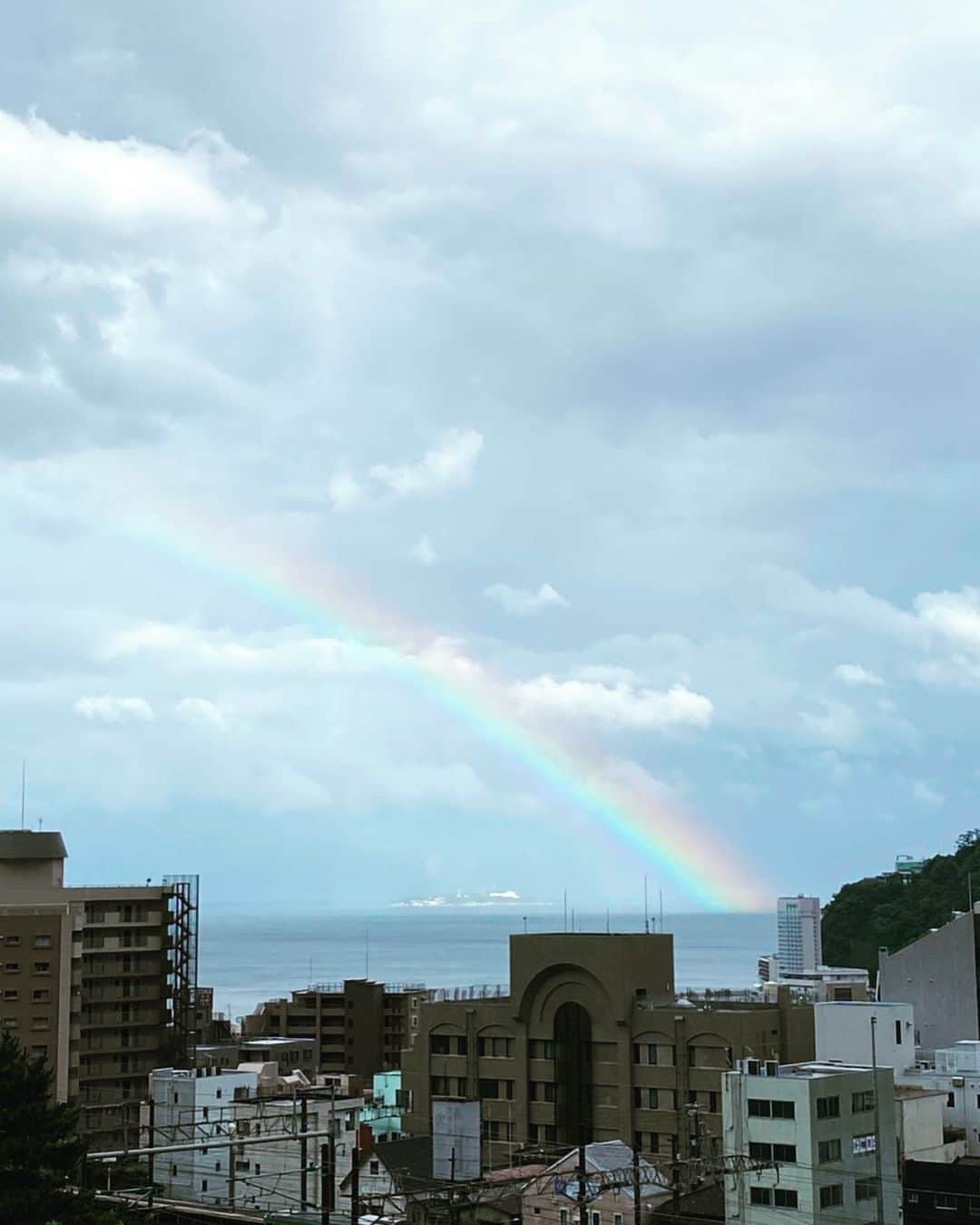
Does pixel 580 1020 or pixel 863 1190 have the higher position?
pixel 580 1020

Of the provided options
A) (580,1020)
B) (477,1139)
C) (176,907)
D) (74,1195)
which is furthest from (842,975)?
(74,1195)

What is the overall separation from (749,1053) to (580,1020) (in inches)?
259

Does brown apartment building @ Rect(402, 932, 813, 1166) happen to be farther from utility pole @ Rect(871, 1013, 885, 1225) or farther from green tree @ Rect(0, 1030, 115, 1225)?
green tree @ Rect(0, 1030, 115, 1225)

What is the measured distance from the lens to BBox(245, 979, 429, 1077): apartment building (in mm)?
82812

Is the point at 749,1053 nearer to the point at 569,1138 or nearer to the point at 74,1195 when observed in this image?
the point at 569,1138

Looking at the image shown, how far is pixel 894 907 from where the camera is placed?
97500mm

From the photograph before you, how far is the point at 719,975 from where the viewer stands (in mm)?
178250

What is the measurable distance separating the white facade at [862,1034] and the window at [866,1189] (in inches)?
332

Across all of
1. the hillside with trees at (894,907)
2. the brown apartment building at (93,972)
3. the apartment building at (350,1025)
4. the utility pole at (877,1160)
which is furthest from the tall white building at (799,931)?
the utility pole at (877,1160)

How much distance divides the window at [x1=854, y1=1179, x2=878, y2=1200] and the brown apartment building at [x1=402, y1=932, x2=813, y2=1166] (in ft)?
27.2

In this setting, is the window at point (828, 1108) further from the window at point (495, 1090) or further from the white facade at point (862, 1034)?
the window at point (495, 1090)

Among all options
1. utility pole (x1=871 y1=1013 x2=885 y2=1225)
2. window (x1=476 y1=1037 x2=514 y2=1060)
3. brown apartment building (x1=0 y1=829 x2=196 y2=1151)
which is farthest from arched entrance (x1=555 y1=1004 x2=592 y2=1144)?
brown apartment building (x1=0 y1=829 x2=196 y2=1151)

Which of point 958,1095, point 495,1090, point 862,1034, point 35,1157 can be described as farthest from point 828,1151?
point 35,1157

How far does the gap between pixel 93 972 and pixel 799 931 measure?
9095 centimetres
